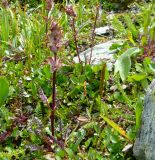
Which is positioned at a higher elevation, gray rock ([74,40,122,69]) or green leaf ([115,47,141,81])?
green leaf ([115,47,141,81])

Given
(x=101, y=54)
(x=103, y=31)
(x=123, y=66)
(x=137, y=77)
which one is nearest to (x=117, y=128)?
(x=137, y=77)

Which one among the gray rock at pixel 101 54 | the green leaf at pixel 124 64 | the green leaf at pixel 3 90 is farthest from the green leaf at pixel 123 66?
the green leaf at pixel 3 90

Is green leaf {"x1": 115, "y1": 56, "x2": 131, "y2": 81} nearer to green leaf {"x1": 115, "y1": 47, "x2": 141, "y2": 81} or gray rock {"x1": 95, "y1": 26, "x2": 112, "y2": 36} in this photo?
green leaf {"x1": 115, "y1": 47, "x2": 141, "y2": 81}

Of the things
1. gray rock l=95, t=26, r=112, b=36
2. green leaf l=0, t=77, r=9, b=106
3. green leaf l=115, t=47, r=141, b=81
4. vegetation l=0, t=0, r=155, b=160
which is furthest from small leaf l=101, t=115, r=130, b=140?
gray rock l=95, t=26, r=112, b=36

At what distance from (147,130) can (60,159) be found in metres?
0.57

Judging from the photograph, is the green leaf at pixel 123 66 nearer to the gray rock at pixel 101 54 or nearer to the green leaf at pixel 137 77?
the green leaf at pixel 137 77

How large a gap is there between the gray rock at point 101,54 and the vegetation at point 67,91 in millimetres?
88

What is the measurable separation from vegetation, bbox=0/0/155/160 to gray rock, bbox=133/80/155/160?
107mm

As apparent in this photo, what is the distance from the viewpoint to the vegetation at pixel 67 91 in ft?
8.76

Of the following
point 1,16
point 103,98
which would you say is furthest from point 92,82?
point 1,16

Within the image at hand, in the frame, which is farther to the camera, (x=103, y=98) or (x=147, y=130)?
(x=103, y=98)

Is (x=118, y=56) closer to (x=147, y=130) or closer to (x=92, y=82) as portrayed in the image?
(x=92, y=82)

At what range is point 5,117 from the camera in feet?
9.64

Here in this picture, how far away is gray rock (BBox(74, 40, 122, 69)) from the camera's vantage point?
3605 mm
